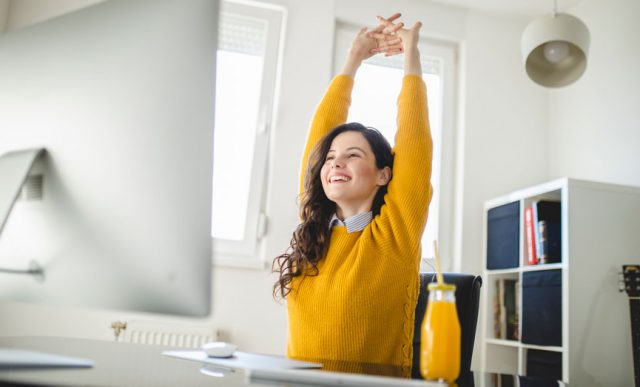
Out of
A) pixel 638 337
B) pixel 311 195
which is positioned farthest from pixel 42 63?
pixel 638 337

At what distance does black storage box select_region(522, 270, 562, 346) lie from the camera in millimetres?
2404

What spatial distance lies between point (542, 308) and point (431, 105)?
1497 mm

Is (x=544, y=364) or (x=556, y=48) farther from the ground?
(x=556, y=48)

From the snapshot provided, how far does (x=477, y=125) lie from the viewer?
3.37m

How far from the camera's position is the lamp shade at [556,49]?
243 cm

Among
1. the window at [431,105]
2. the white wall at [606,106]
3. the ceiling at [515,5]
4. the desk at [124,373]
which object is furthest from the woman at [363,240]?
the ceiling at [515,5]

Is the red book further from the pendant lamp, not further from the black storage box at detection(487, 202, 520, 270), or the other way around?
the pendant lamp

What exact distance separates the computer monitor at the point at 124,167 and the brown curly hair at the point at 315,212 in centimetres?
87

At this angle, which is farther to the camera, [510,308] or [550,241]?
[510,308]

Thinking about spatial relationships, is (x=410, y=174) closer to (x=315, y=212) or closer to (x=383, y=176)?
(x=383, y=176)

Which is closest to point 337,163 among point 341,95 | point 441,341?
point 341,95

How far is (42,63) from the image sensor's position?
582mm

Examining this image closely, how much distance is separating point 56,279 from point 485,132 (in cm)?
318

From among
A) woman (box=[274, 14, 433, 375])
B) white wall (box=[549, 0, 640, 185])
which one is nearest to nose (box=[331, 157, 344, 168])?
woman (box=[274, 14, 433, 375])
